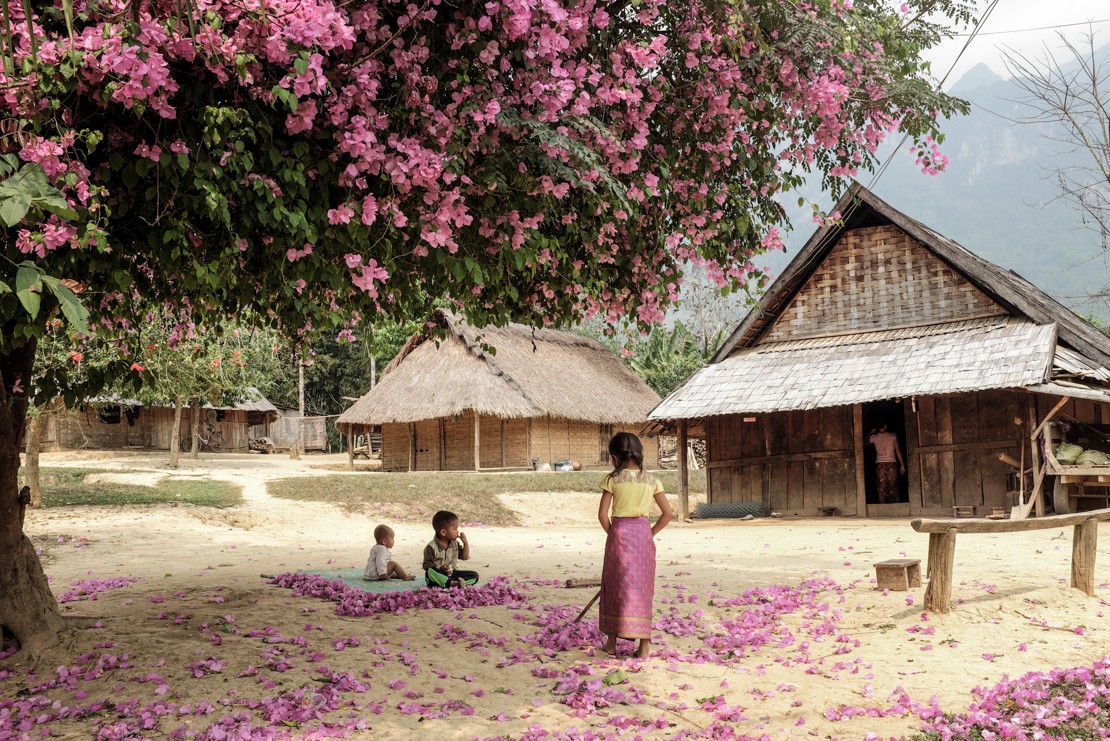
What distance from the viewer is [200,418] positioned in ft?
136

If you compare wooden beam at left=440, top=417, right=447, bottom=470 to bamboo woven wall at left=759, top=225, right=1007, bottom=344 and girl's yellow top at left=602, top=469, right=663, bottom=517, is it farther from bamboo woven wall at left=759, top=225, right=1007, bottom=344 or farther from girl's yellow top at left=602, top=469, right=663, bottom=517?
girl's yellow top at left=602, top=469, right=663, bottom=517

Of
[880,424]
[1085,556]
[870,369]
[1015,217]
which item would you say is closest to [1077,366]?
[870,369]

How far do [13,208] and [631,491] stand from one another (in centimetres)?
425

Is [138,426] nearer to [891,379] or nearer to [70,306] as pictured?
[891,379]

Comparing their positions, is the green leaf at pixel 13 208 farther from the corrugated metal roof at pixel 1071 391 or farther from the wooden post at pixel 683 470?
the wooden post at pixel 683 470

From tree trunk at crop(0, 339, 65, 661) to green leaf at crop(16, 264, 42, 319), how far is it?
3374mm

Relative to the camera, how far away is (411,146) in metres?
4.62

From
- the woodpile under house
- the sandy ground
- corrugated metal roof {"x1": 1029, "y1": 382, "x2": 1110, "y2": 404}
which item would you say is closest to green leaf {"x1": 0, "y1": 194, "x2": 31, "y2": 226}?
the sandy ground

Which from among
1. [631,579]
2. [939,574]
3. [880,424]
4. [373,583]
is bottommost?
[373,583]

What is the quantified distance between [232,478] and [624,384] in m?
15.9

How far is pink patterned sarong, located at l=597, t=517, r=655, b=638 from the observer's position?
6133 millimetres

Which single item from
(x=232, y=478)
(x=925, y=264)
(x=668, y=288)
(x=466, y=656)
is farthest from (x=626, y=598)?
(x=232, y=478)

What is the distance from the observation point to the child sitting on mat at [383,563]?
29.0ft

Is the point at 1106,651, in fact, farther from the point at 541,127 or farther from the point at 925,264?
the point at 925,264
